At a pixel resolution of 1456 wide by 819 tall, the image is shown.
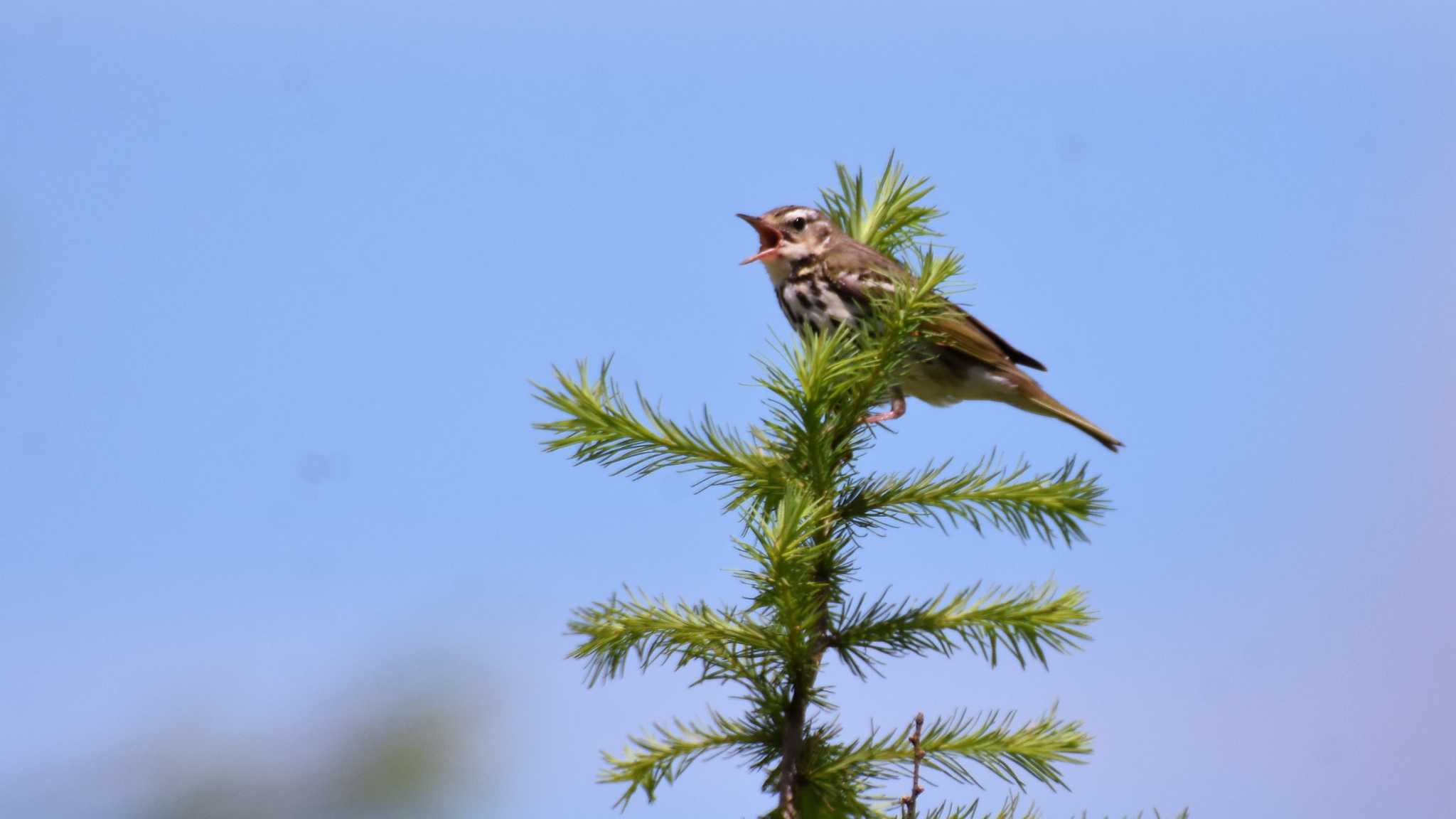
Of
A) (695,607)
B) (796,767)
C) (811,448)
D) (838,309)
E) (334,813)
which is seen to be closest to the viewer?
(334,813)

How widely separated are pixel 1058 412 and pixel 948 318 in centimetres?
314

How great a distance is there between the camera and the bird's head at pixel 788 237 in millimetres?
5477

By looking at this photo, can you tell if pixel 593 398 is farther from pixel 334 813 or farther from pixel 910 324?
pixel 334 813

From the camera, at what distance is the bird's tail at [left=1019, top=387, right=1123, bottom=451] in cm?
617

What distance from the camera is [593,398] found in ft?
9.53

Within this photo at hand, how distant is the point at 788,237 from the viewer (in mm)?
5910

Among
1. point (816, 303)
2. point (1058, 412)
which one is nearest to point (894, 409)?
point (816, 303)

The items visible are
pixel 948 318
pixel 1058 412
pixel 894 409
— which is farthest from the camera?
pixel 1058 412

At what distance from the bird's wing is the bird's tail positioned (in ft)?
0.71

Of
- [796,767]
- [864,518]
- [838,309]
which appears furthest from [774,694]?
[838,309]

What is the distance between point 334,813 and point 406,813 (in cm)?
11

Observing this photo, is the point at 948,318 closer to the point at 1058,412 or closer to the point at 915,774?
the point at 915,774

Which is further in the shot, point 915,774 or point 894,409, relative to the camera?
point 894,409

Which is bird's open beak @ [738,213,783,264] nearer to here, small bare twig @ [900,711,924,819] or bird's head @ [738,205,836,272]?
bird's head @ [738,205,836,272]
